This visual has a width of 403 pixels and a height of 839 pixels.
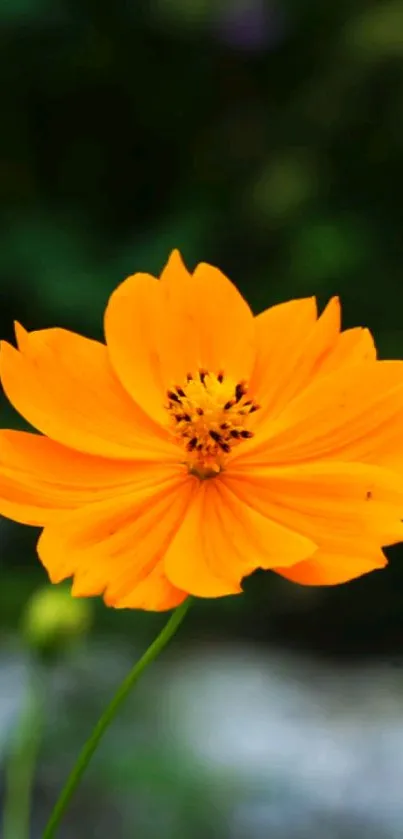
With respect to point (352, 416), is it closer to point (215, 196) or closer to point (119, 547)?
point (119, 547)

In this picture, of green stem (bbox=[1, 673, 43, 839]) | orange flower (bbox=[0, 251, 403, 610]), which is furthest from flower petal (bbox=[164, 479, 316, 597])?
green stem (bbox=[1, 673, 43, 839])

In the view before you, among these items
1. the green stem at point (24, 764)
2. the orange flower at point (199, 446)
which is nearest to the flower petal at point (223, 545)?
the orange flower at point (199, 446)

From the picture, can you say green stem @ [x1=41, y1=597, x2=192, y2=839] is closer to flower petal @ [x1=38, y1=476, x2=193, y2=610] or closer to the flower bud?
flower petal @ [x1=38, y1=476, x2=193, y2=610]

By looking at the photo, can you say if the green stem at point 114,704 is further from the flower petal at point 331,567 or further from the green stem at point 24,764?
the green stem at point 24,764

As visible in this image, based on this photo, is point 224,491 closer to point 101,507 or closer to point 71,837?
point 101,507

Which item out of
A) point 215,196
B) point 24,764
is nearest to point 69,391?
point 24,764

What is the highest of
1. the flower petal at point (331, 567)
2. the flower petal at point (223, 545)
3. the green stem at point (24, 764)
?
the flower petal at point (223, 545)

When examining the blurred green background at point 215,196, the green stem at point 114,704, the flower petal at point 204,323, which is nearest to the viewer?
the green stem at point 114,704
